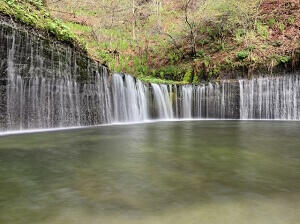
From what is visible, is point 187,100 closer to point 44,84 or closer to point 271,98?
point 271,98

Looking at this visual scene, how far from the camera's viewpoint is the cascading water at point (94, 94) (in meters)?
8.55

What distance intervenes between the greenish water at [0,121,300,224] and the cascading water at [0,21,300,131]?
4485 mm

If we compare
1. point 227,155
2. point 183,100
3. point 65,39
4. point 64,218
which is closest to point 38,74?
point 65,39

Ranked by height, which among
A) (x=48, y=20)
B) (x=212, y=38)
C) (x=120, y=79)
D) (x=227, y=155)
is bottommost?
(x=227, y=155)

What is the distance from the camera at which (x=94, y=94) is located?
11.7 m

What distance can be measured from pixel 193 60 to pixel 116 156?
58.0 ft

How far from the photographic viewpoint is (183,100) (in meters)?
17.5

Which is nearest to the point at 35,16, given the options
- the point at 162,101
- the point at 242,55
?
the point at 162,101

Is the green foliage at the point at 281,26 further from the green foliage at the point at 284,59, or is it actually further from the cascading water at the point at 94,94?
the cascading water at the point at 94,94

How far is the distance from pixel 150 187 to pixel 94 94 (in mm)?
9332

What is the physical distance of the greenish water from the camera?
2062mm

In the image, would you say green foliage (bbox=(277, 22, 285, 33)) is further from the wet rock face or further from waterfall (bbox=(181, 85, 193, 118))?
the wet rock face

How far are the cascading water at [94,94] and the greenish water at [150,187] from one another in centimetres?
448

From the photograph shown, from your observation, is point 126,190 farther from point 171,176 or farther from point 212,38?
point 212,38
